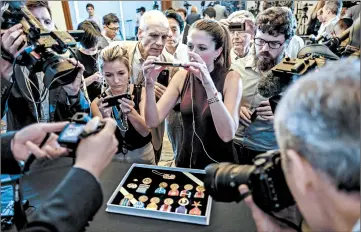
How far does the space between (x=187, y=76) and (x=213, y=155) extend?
16.2 inches

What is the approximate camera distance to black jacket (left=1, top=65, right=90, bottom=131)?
46.9 inches

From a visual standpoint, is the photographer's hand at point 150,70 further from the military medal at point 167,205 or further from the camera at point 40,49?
the military medal at point 167,205

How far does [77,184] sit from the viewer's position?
0.66 meters

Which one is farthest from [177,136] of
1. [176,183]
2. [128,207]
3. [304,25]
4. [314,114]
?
[304,25]

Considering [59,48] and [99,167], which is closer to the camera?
[99,167]

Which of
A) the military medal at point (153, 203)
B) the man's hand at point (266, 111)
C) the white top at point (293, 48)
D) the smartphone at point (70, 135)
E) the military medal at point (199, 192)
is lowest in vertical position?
the military medal at point (199, 192)

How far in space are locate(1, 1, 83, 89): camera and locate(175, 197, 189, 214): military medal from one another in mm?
630

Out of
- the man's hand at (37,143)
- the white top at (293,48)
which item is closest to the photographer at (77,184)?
the man's hand at (37,143)

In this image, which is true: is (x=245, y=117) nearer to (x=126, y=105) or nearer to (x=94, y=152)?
(x=126, y=105)

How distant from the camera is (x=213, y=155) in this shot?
4.44 ft

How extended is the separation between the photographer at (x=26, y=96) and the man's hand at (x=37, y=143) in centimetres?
29

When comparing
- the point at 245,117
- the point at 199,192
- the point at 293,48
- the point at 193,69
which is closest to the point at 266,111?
the point at 245,117

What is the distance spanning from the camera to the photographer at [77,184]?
63cm

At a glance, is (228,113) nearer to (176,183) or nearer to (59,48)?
(176,183)
